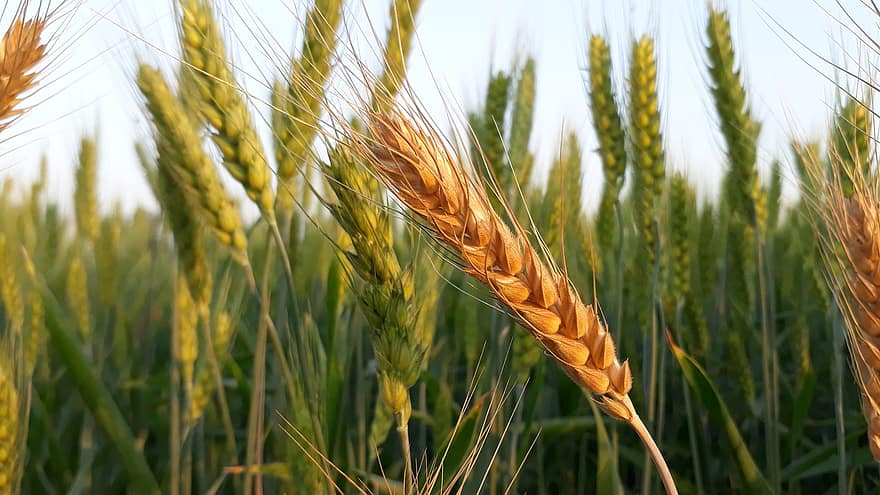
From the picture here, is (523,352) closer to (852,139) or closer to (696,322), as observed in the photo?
(852,139)

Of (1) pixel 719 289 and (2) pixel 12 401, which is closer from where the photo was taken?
(2) pixel 12 401

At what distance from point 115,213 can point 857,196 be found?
7.00 ft

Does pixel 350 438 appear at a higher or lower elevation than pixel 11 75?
lower

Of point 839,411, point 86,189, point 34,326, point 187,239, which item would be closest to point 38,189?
point 86,189

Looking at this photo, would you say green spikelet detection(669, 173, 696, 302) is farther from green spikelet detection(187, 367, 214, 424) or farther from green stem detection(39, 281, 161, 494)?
green stem detection(39, 281, 161, 494)

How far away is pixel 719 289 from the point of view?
2803 millimetres

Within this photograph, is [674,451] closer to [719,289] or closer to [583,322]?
[719,289]

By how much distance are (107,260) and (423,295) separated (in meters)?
1.23

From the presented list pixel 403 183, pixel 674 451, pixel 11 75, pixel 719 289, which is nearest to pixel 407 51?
pixel 11 75

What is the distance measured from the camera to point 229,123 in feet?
4.00

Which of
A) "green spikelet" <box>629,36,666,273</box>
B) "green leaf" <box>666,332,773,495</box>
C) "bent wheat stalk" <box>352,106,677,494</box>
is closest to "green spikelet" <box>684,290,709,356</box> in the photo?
"green spikelet" <box>629,36,666,273</box>

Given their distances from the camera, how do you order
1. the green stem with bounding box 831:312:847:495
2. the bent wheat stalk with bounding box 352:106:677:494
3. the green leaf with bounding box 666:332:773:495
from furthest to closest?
the green leaf with bounding box 666:332:773:495 < the green stem with bounding box 831:312:847:495 < the bent wheat stalk with bounding box 352:106:677:494

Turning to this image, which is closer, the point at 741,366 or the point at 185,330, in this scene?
the point at 185,330

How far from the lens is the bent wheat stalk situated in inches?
30.4
